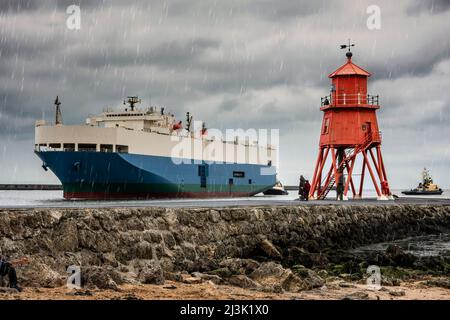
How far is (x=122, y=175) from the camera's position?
44.6 m

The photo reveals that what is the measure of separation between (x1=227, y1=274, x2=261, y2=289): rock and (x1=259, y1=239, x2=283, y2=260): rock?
207 inches

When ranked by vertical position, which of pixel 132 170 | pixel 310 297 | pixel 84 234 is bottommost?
pixel 310 297

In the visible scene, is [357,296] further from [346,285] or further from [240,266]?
[240,266]

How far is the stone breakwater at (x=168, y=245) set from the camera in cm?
1377

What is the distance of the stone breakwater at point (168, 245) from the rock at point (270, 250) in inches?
1.3

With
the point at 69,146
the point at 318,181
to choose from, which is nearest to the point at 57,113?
the point at 69,146

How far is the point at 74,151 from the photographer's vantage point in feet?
141

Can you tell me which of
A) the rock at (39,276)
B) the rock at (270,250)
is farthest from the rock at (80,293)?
the rock at (270,250)

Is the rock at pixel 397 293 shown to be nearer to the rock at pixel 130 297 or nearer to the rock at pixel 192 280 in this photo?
the rock at pixel 192 280

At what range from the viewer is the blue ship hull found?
142 ft

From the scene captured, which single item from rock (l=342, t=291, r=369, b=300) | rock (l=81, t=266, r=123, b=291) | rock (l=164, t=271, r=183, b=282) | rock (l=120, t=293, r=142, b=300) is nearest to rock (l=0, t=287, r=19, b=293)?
rock (l=81, t=266, r=123, b=291)
